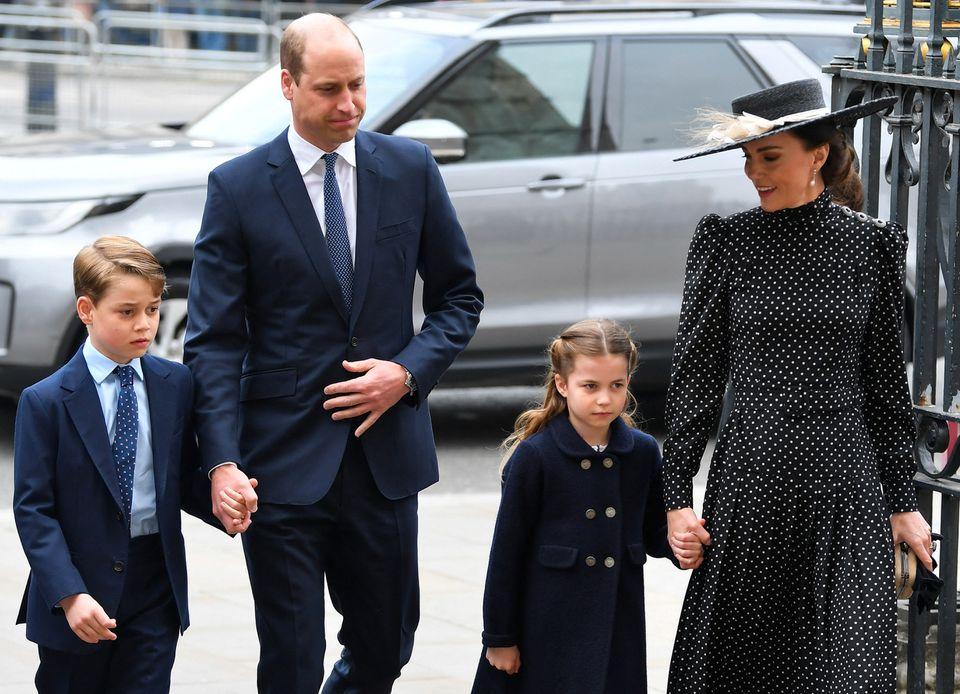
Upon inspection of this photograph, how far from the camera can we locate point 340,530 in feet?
13.5

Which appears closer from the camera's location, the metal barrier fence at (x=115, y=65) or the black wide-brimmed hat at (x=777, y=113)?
the black wide-brimmed hat at (x=777, y=113)

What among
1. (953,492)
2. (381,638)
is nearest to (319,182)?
(381,638)

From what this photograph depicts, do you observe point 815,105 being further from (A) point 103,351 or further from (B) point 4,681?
(B) point 4,681

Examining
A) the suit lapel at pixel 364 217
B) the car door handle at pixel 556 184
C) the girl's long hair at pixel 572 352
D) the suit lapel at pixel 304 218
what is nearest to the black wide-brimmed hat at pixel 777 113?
the girl's long hair at pixel 572 352

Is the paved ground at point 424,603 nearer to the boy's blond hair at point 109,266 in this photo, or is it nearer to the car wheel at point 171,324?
the car wheel at point 171,324

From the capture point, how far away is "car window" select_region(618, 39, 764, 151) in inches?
331

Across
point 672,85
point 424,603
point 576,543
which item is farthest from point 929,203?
point 672,85

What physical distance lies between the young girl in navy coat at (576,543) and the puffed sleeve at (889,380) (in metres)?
0.55

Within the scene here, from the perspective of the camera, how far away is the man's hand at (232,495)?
3832mm

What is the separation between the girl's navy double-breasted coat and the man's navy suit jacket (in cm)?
30

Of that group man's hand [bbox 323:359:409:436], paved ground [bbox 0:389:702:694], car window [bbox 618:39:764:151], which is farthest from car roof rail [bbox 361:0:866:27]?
man's hand [bbox 323:359:409:436]

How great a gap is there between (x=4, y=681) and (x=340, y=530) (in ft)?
5.19

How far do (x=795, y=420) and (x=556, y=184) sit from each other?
451 cm

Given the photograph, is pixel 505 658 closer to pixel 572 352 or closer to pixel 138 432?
pixel 572 352
